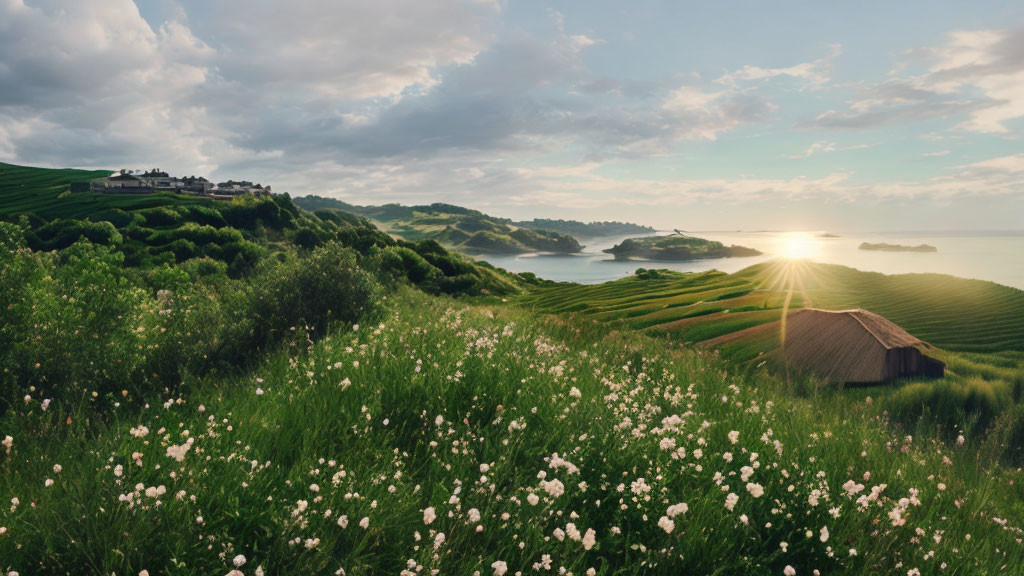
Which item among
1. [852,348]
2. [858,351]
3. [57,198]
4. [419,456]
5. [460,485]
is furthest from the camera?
[57,198]

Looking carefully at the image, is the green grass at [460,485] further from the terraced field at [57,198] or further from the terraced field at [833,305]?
the terraced field at [57,198]

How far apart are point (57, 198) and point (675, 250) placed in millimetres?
165776

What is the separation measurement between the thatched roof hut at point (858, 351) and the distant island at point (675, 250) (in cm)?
13484

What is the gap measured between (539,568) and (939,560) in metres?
4.41

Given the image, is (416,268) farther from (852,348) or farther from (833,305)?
(852,348)

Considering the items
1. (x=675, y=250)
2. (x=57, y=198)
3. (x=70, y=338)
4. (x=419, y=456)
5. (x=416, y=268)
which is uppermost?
(x=57, y=198)

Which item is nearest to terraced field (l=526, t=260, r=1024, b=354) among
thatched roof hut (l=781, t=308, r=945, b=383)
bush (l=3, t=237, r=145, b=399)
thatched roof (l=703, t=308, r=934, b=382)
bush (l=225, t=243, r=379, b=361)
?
thatched roof (l=703, t=308, r=934, b=382)

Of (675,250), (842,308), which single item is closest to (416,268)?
(842,308)

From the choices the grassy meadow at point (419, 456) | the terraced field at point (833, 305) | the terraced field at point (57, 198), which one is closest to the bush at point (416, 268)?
the terraced field at point (833, 305)

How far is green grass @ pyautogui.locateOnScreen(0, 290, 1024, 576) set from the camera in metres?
4.36

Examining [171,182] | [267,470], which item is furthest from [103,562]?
[171,182]

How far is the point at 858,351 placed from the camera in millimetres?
15641

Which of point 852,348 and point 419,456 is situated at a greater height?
point 852,348

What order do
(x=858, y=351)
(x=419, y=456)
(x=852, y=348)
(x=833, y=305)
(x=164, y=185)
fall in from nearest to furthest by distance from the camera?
1. (x=419, y=456)
2. (x=858, y=351)
3. (x=852, y=348)
4. (x=833, y=305)
5. (x=164, y=185)
